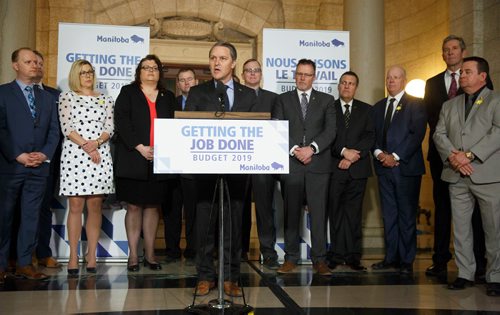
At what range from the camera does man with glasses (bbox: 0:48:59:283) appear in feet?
14.8

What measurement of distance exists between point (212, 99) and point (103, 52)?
2.18m

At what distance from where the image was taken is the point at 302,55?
5848mm

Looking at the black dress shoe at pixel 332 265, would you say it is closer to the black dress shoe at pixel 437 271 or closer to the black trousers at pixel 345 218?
the black trousers at pixel 345 218

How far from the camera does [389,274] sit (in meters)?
4.92

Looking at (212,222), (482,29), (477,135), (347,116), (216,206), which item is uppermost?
(482,29)

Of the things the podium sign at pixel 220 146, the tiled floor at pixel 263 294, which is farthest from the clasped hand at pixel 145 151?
the podium sign at pixel 220 146

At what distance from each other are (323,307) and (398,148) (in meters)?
2.06

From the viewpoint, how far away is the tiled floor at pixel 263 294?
3.55 m

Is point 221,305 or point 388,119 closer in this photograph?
point 221,305

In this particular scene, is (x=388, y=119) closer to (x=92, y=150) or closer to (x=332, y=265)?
(x=332, y=265)

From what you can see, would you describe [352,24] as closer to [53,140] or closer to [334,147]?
[334,147]

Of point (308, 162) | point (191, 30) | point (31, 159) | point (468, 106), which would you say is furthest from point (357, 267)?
point (191, 30)

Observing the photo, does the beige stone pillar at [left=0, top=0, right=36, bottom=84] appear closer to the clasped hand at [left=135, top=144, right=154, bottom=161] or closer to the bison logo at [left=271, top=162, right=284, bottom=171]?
the clasped hand at [left=135, top=144, right=154, bottom=161]

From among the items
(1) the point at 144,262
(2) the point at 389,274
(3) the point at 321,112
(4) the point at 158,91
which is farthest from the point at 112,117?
(2) the point at 389,274
